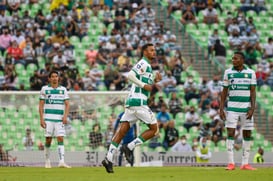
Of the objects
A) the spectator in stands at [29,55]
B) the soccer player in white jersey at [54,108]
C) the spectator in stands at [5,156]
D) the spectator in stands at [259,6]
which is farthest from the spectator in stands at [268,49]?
the soccer player in white jersey at [54,108]

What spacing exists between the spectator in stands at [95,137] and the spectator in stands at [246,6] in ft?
39.7

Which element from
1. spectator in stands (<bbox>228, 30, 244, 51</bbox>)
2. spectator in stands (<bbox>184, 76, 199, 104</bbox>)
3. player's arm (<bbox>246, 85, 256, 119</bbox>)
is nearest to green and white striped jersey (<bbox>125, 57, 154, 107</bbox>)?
player's arm (<bbox>246, 85, 256, 119</bbox>)

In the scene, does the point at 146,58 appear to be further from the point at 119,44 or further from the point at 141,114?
the point at 119,44

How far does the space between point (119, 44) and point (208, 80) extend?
147 inches

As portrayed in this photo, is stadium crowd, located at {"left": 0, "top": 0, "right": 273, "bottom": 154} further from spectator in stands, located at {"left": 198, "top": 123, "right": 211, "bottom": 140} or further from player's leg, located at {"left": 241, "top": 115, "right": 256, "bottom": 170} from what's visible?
player's leg, located at {"left": 241, "top": 115, "right": 256, "bottom": 170}

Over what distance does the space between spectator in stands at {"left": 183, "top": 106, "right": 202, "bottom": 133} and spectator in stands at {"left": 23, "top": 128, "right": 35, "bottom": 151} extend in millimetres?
5982

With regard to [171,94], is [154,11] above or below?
above

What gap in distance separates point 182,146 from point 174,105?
93.1 inches

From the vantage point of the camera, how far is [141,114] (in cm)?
1780

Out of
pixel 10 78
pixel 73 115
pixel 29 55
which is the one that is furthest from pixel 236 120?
pixel 29 55

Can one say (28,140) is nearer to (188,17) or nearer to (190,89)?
(190,89)

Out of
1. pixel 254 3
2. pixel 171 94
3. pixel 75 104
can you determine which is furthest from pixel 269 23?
pixel 75 104

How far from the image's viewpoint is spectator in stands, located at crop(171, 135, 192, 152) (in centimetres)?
2853

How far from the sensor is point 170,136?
2889 centimetres
